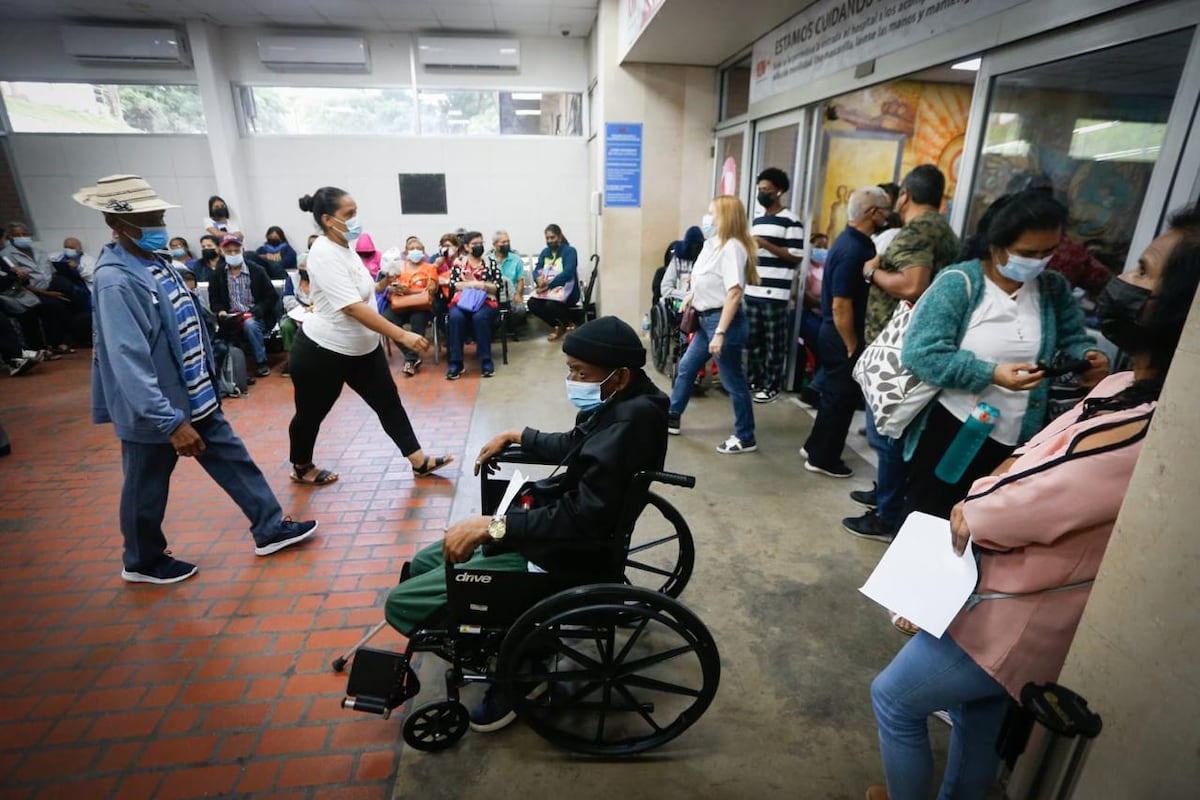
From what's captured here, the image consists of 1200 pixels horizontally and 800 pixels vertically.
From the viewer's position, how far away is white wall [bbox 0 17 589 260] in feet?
24.7

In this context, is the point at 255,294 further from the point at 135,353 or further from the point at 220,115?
the point at 135,353

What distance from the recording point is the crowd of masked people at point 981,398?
1.08 metres

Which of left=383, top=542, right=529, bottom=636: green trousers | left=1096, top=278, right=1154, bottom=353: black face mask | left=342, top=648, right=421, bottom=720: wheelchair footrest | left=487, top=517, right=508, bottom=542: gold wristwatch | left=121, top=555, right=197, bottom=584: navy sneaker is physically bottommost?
left=121, top=555, right=197, bottom=584: navy sneaker

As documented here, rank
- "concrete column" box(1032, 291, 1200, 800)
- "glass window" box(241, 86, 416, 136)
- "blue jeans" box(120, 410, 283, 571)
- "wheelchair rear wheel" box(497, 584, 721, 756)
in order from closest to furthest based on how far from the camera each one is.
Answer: "concrete column" box(1032, 291, 1200, 800)
"wheelchair rear wheel" box(497, 584, 721, 756)
"blue jeans" box(120, 410, 283, 571)
"glass window" box(241, 86, 416, 136)

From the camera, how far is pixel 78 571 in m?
2.68

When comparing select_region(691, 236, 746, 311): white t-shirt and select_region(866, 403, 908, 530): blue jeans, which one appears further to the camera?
select_region(691, 236, 746, 311): white t-shirt

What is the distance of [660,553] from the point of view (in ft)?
9.14

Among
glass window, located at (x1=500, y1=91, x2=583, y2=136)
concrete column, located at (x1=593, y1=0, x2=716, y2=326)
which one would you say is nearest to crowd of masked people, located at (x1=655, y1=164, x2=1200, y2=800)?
concrete column, located at (x1=593, y1=0, x2=716, y2=326)

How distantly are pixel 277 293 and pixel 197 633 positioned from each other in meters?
4.71

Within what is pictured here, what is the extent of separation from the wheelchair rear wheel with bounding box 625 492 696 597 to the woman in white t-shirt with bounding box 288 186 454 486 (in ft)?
5.01

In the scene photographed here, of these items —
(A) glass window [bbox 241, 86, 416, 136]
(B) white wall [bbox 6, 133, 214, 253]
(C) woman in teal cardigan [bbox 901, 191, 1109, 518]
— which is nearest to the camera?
(C) woman in teal cardigan [bbox 901, 191, 1109, 518]

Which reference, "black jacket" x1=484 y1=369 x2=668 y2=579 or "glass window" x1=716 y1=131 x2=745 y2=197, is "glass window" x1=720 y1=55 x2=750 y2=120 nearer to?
"glass window" x1=716 y1=131 x2=745 y2=197

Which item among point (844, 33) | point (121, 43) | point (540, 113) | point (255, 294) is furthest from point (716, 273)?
point (121, 43)

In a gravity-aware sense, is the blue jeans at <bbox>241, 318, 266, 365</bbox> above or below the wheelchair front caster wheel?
above
